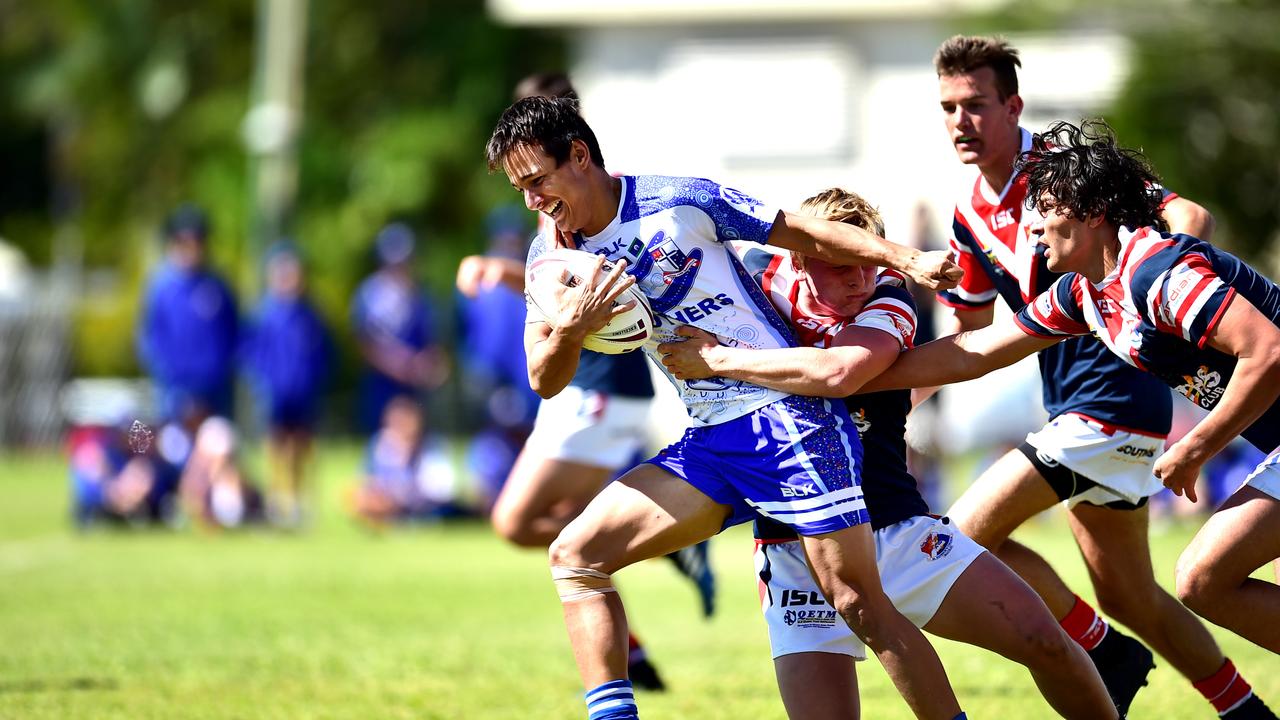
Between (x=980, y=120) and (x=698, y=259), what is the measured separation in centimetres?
137

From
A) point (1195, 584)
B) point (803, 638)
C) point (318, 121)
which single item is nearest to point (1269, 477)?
point (1195, 584)

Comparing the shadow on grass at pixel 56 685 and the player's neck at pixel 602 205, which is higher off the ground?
the player's neck at pixel 602 205

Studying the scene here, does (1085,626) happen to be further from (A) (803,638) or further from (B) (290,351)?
(B) (290,351)

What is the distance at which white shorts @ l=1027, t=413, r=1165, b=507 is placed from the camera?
528 cm

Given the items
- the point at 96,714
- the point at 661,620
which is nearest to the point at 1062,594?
the point at 96,714

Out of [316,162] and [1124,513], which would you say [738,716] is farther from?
[316,162]

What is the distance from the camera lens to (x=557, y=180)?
4457mm

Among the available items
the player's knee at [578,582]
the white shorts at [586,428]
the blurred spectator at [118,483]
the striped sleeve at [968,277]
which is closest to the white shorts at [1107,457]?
the striped sleeve at [968,277]

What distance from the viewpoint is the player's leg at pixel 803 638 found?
4582 millimetres

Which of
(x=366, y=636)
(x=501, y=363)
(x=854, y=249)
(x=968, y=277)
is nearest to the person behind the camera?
(x=854, y=249)

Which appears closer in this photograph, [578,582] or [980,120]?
[578,582]

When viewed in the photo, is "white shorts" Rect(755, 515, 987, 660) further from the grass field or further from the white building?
the white building

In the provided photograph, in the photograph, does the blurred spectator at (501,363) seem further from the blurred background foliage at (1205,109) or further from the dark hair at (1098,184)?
the dark hair at (1098,184)

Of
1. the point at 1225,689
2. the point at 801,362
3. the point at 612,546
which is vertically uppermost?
the point at 801,362
